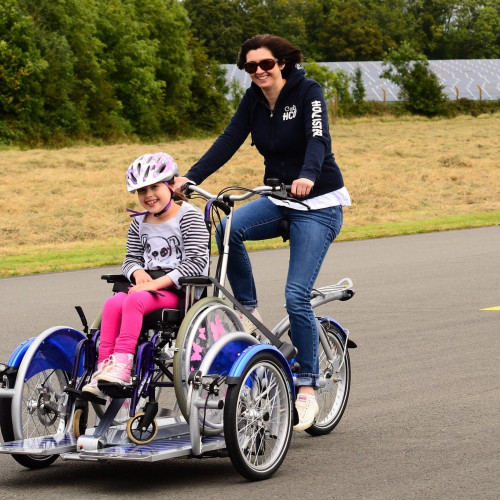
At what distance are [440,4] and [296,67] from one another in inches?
6056

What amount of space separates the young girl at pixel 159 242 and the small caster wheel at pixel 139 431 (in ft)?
1.27

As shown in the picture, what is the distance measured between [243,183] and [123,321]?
1160 inches

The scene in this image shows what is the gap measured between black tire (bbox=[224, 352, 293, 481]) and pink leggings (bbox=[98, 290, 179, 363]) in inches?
19.9

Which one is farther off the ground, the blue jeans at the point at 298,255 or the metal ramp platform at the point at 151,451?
the blue jeans at the point at 298,255

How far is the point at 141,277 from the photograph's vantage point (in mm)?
5742

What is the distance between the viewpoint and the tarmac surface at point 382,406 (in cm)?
541

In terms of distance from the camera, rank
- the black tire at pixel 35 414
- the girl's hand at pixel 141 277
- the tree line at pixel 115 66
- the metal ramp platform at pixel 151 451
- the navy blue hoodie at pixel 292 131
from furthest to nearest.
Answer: the tree line at pixel 115 66
the navy blue hoodie at pixel 292 131
the girl's hand at pixel 141 277
the black tire at pixel 35 414
the metal ramp platform at pixel 151 451

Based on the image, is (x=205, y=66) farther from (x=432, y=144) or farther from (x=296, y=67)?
(x=296, y=67)

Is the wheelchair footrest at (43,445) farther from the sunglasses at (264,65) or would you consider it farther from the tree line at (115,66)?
the tree line at (115,66)

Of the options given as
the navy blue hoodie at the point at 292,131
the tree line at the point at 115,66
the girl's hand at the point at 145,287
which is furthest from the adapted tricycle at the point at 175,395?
the tree line at the point at 115,66

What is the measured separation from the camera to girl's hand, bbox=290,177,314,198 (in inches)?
232

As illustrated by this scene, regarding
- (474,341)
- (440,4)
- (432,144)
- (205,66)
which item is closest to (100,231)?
(474,341)

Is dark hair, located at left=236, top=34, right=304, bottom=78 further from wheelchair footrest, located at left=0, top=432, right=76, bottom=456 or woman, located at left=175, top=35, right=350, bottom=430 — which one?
wheelchair footrest, located at left=0, top=432, right=76, bottom=456

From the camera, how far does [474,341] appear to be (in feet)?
32.2
